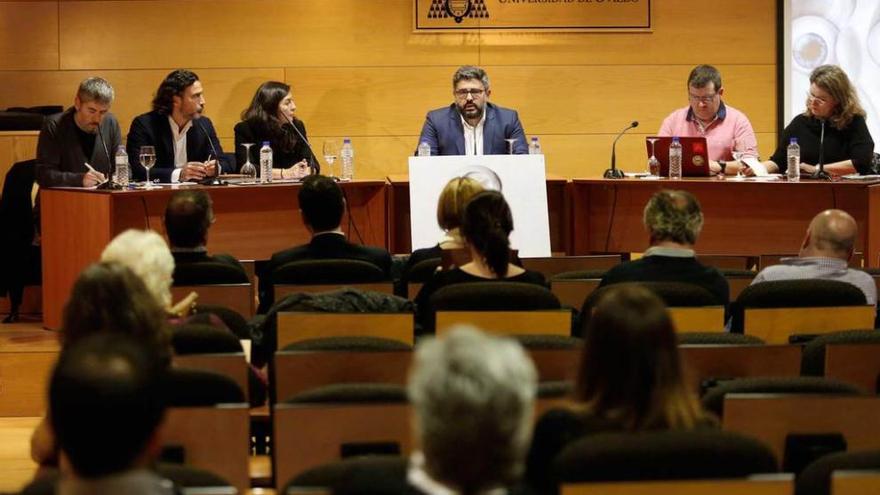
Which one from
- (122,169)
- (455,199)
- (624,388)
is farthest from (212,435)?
(122,169)

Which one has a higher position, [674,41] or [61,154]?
[674,41]

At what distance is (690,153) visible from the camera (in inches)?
308

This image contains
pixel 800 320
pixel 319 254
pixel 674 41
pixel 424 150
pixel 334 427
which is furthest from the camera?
pixel 674 41

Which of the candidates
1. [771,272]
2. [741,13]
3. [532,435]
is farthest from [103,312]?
[741,13]

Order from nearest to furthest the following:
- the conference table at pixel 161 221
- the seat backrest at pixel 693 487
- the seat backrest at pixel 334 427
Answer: the seat backrest at pixel 693 487
the seat backrest at pixel 334 427
the conference table at pixel 161 221

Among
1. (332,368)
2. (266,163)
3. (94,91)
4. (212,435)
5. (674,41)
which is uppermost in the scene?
(674,41)

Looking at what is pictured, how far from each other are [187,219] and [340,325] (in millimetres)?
1253

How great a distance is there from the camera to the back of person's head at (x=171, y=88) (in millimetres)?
7801

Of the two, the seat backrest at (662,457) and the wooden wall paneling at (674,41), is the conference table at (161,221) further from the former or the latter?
the seat backrest at (662,457)

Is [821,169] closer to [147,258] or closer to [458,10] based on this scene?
[458,10]

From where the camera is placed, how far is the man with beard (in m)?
7.28

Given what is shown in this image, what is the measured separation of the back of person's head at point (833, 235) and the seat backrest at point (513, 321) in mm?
1337

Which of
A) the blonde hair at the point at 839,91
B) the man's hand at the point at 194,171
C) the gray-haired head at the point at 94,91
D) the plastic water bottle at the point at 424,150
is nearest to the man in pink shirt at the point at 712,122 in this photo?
the blonde hair at the point at 839,91

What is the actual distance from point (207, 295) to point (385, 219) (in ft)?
10.8
